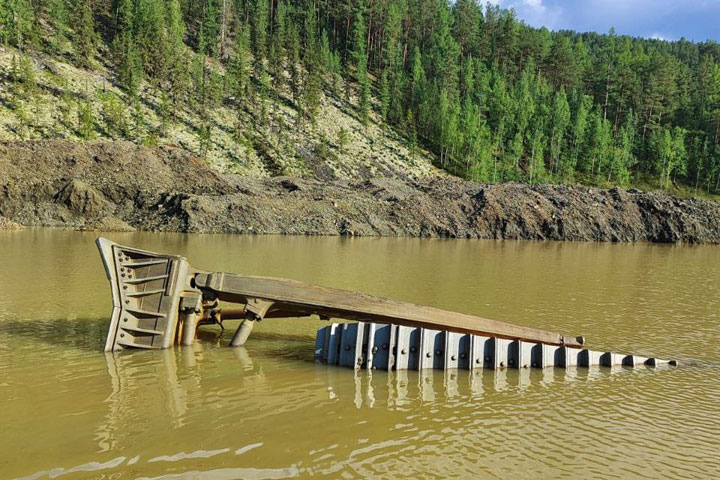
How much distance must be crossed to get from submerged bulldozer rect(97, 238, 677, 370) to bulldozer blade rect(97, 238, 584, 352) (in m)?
0.02

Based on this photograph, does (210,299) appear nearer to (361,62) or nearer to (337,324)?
(337,324)

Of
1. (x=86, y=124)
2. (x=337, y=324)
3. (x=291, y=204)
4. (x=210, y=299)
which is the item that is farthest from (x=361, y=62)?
(x=337, y=324)

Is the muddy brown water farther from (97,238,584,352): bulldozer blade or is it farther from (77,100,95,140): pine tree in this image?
(77,100,95,140): pine tree

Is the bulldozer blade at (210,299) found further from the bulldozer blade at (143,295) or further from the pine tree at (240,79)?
the pine tree at (240,79)

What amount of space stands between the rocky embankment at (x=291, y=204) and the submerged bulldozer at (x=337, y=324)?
1105 inches

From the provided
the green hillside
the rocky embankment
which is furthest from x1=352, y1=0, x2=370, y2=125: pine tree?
the rocky embankment

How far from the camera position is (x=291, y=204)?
41.4m

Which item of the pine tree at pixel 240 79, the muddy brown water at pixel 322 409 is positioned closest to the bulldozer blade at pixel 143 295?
the muddy brown water at pixel 322 409

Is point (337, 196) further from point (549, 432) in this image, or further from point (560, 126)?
point (560, 126)

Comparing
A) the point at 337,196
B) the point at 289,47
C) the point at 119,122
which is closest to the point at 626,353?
the point at 337,196

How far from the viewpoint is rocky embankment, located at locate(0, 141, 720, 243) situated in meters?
36.5

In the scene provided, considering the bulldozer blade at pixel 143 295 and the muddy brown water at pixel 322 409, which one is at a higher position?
the bulldozer blade at pixel 143 295

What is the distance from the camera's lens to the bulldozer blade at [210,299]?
8.46m

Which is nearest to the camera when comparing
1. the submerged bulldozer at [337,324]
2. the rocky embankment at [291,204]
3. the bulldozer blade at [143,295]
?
the submerged bulldozer at [337,324]
